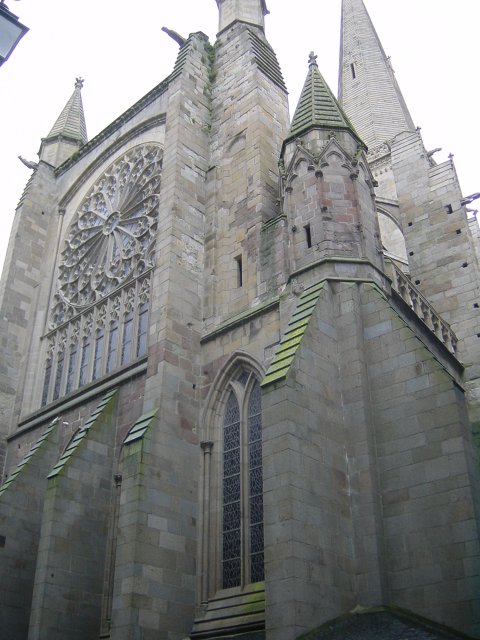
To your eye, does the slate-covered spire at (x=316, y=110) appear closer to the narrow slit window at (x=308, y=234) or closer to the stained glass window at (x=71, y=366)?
the narrow slit window at (x=308, y=234)

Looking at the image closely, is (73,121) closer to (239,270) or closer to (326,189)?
(239,270)

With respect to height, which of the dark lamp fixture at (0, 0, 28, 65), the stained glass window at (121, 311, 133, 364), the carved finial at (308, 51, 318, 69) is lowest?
the dark lamp fixture at (0, 0, 28, 65)

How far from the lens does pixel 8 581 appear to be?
15352 millimetres

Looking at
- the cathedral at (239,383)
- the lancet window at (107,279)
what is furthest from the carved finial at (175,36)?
the lancet window at (107,279)

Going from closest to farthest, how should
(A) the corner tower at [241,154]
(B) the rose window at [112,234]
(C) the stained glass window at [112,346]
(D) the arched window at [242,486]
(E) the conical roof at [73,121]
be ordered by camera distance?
1. (D) the arched window at [242,486]
2. (A) the corner tower at [241,154]
3. (C) the stained glass window at [112,346]
4. (B) the rose window at [112,234]
5. (E) the conical roof at [73,121]

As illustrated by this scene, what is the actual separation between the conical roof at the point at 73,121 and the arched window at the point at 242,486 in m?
15.7

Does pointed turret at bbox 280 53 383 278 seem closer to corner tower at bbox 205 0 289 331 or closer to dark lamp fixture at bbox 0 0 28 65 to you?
corner tower at bbox 205 0 289 331

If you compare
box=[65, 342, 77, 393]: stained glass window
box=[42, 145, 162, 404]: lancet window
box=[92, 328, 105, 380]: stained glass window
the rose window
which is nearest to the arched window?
box=[42, 145, 162, 404]: lancet window

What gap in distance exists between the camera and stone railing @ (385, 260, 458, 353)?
15.2 meters

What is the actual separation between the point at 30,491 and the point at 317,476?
324 inches

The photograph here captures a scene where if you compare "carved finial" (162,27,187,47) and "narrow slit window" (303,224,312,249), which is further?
"carved finial" (162,27,187,47)

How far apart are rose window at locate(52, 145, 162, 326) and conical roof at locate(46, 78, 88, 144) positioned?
449 centimetres

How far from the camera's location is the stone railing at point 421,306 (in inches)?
599

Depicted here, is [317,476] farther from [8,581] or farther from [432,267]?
[432,267]
